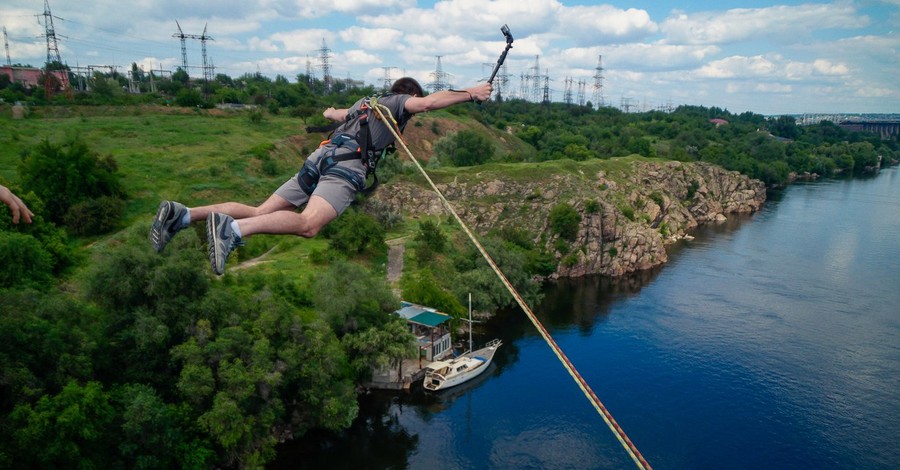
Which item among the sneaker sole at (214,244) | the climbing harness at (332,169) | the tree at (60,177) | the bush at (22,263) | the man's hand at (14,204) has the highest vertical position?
the climbing harness at (332,169)

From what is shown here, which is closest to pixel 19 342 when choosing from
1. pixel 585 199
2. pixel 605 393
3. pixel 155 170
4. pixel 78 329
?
pixel 78 329

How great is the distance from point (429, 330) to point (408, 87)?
66.1ft

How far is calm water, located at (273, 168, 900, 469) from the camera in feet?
63.0

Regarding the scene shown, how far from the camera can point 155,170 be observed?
1362 inches

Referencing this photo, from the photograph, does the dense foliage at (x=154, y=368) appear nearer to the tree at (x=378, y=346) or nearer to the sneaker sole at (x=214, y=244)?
the tree at (x=378, y=346)

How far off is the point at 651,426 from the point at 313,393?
464 inches

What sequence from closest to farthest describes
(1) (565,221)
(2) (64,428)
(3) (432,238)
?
1. (2) (64,428)
2. (3) (432,238)
3. (1) (565,221)

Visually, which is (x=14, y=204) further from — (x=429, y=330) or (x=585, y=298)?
(x=585, y=298)

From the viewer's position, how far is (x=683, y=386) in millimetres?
23266

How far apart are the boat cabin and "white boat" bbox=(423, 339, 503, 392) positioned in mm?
625

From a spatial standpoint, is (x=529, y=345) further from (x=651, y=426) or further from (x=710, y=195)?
(x=710, y=195)

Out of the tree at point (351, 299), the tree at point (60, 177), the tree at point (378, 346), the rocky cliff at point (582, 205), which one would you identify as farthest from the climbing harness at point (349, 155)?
the rocky cliff at point (582, 205)

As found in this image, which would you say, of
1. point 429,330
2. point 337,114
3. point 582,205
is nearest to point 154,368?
point 429,330

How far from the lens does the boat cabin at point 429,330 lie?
24609 mm
